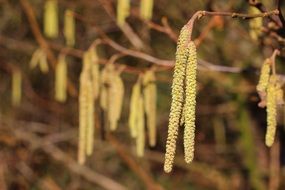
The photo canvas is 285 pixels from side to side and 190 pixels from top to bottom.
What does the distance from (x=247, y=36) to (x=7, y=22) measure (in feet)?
8.92

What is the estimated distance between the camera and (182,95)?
123 centimetres

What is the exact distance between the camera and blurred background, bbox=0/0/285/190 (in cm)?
320

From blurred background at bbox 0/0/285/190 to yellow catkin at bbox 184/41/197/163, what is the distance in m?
0.80

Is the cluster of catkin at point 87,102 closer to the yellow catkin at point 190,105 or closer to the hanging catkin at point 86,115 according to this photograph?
the hanging catkin at point 86,115

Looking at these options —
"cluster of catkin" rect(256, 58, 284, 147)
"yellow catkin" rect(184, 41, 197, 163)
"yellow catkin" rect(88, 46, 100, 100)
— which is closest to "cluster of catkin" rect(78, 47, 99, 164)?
"yellow catkin" rect(88, 46, 100, 100)

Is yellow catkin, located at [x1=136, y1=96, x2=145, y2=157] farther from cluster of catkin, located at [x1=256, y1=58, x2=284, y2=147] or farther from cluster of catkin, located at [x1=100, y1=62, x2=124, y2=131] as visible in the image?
cluster of catkin, located at [x1=256, y1=58, x2=284, y2=147]

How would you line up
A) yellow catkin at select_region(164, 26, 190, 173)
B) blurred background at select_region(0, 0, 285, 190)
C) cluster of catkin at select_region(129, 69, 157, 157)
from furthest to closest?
blurred background at select_region(0, 0, 285, 190) < cluster of catkin at select_region(129, 69, 157, 157) < yellow catkin at select_region(164, 26, 190, 173)

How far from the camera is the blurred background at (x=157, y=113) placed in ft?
10.5

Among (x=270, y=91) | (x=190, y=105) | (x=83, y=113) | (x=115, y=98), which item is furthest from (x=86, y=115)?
(x=190, y=105)

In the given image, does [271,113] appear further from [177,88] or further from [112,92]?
[112,92]

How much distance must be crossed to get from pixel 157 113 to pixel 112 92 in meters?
2.59

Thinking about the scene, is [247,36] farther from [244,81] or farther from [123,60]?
[123,60]

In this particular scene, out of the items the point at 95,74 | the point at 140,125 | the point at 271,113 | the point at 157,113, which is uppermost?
the point at 271,113

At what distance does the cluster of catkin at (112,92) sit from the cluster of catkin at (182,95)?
918 mm
